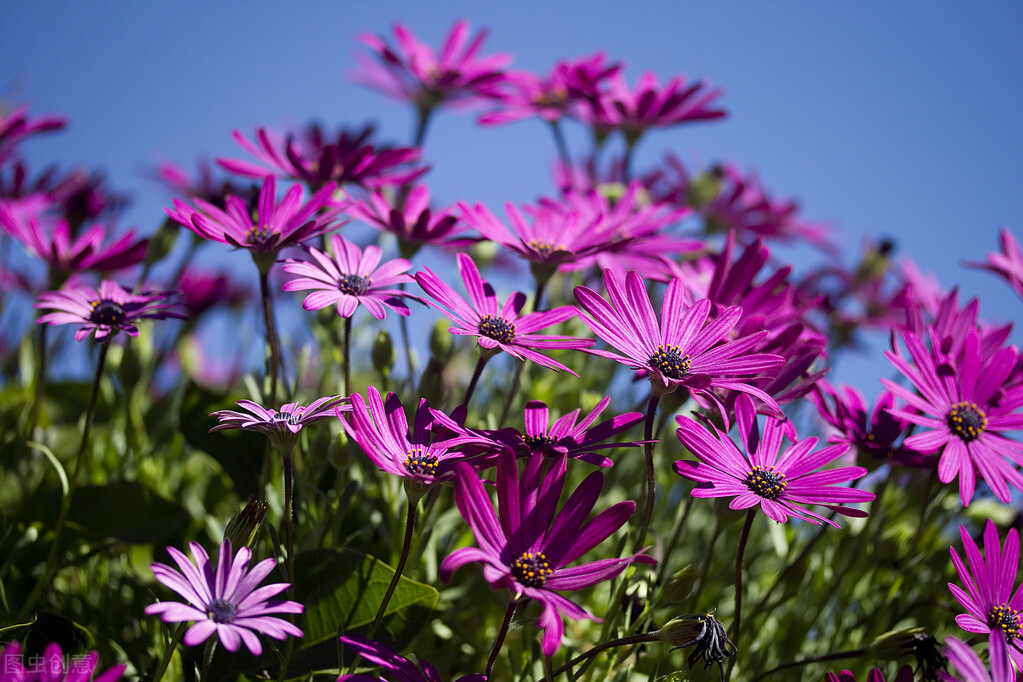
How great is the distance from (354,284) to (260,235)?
0.32ft

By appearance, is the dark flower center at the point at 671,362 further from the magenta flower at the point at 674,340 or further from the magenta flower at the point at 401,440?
the magenta flower at the point at 401,440

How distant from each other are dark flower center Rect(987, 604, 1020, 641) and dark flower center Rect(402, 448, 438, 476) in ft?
1.42

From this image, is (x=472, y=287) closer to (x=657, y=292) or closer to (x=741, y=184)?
(x=657, y=292)

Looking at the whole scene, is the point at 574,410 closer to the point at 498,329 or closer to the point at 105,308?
the point at 498,329

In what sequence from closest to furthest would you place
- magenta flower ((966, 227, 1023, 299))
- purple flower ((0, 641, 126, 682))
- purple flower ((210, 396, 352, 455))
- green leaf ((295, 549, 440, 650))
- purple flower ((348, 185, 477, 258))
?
1. purple flower ((0, 641, 126, 682))
2. purple flower ((210, 396, 352, 455))
3. green leaf ((295, 549, 440, 650))
4. purple flower ((348, 185, 477, 258))
5. magenta flower ((966, 227, 1023, 299))

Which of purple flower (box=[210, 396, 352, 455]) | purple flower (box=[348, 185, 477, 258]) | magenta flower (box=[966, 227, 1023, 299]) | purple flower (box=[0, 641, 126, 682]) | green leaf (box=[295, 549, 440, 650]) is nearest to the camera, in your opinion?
purple flower (box=[0, 641, 126, 682])

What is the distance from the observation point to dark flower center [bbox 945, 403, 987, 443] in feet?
2.21

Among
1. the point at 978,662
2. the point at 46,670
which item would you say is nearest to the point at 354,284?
the point at 46,670

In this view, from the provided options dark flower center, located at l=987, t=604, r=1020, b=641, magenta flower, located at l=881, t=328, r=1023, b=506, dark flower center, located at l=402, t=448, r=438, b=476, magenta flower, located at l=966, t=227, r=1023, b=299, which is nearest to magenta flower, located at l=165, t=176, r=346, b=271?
dark flower center, located at l=402, t=448, r=438, b=476

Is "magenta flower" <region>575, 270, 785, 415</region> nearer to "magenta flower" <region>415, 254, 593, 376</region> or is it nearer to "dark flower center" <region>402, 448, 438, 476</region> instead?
"magenta flower" <region>415, 254, 593, 376</region>

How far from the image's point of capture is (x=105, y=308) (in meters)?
0.66

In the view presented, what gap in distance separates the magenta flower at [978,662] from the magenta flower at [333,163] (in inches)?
23.5

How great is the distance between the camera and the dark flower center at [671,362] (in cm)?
60

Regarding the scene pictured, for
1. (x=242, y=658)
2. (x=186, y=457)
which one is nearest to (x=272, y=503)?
(x=242, y=658)
